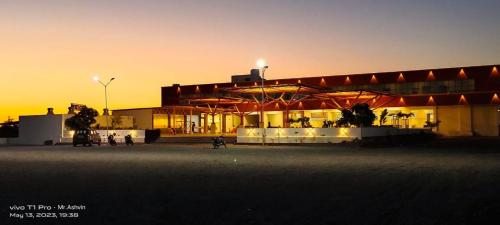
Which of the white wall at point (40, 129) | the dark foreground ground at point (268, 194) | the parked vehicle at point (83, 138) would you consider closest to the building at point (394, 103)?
the white wall at point (40, 129)

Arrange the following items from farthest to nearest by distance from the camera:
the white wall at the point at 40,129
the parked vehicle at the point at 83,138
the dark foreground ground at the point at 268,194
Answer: the white wall at the point at 40,129, the parked vehicle at the point at 83,138, the dark foreground ground at the point at 268,194

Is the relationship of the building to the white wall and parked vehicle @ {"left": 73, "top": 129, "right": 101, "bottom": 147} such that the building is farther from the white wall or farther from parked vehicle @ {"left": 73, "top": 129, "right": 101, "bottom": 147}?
parked vehicle @ {"left": 73, "top": 129, "right": 101, "bottom": 147}

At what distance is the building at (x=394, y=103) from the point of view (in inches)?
2476

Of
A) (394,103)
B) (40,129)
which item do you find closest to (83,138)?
(40,129)

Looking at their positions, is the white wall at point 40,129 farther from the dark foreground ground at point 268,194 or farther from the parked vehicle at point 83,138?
the dark foreground ground at point 268,194

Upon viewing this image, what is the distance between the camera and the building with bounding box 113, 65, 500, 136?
206 feet

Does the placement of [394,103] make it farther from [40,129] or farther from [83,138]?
[40,129]

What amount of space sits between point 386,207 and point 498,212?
191 centimetres

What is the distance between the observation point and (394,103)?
67812mm

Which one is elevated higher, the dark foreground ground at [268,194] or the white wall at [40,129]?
the white wall at [40,129]

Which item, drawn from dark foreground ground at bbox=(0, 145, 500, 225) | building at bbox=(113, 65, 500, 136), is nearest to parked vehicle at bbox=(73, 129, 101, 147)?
building at bbox=(113, 65, 500, 136)

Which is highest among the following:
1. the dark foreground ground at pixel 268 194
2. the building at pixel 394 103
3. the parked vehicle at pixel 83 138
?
the building at pixel 394 103

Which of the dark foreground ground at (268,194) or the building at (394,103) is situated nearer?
the dark foreground ground at (268,194)

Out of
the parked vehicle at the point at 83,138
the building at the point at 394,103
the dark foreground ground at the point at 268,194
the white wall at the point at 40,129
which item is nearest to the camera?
the dark foreground ground at the point at 268,194
